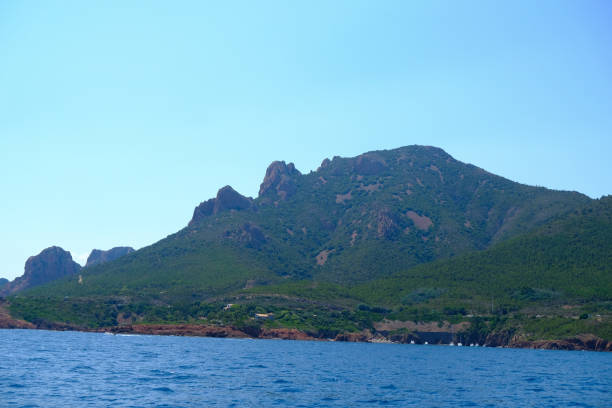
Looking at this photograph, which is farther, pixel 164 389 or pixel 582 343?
pixel 582 343

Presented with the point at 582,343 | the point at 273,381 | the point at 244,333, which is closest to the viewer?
the point at 273,381

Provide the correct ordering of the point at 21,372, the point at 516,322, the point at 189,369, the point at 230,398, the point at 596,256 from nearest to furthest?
the point at 230,398
the point at 21,372
the point at 189,369
the point at 516,322
the point at 596,256

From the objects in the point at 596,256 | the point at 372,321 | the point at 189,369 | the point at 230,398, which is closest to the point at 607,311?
the point at 596,256

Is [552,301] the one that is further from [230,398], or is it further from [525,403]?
[230,398]

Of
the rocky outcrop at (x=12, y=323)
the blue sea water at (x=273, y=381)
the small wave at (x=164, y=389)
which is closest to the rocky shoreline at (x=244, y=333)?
the rocky outcrop at (x=12, y=323)

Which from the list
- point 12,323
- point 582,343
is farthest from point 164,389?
point 12,323

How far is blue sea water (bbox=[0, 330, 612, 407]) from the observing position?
54.7m

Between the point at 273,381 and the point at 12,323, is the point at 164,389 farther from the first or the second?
the point at 12,323

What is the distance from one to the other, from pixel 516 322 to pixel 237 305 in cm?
8785

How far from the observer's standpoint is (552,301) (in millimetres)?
179625

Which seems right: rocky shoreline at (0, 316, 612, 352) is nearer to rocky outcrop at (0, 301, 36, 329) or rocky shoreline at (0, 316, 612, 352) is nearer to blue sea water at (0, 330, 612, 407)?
rocky outcrop at (0, 301, 36, 329)

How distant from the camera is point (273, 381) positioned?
2731 inches

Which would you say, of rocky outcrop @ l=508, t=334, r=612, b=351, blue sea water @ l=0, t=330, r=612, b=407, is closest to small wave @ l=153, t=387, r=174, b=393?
blue sea water @ l=0, t=330, r=612, b=407

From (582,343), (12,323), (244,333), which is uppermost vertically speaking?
(12,323)
